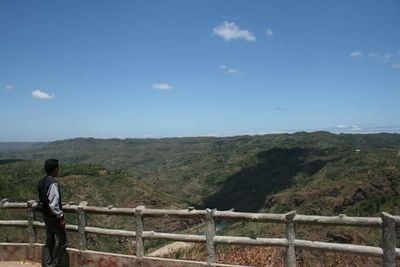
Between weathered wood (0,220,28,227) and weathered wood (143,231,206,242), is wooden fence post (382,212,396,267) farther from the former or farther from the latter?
weathered wood (0,220,28,227)

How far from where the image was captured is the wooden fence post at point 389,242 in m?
6.32

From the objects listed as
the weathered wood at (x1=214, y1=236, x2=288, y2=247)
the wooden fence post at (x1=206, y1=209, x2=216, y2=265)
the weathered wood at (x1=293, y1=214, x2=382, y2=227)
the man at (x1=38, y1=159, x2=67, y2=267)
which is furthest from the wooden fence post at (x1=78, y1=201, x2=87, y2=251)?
the weathered wood at (x1=293, y1=214, x2=382, y2=227)

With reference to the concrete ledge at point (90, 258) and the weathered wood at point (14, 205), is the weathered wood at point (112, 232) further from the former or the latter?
the weathered wood at point (14, 205)

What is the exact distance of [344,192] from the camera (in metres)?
61.6

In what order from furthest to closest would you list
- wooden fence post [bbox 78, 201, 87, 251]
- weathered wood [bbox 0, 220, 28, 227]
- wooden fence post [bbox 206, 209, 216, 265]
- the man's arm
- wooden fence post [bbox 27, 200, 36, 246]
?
weathered wood [bbox 0, 220, 28, 227] < wooden fence post [bbox 27, 200, 36, 246] < wooden fence post [bbox 78, 201, 87, 251] < the man's arm < wooden fence post [bbox 206, 209, 216, 265]

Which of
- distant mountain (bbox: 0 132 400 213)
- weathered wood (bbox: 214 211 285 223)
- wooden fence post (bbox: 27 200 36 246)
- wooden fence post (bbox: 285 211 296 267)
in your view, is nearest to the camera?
wooden fence post (bbox: 285 211 296 267)

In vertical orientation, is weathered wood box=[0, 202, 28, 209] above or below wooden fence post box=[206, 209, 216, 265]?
above

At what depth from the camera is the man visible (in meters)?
7.76

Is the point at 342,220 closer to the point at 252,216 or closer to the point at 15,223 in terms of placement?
the point at 252,216

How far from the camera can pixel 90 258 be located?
868 cm

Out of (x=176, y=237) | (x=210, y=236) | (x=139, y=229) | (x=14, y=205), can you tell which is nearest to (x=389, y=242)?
(x=210, y=236)

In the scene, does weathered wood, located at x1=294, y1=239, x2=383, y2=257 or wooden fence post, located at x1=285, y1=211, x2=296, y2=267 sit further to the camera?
wooden fence post, located at x1=285, y1=211, x2=296, y2=267

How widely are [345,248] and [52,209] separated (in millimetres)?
4458

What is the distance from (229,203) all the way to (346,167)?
3516 cm
